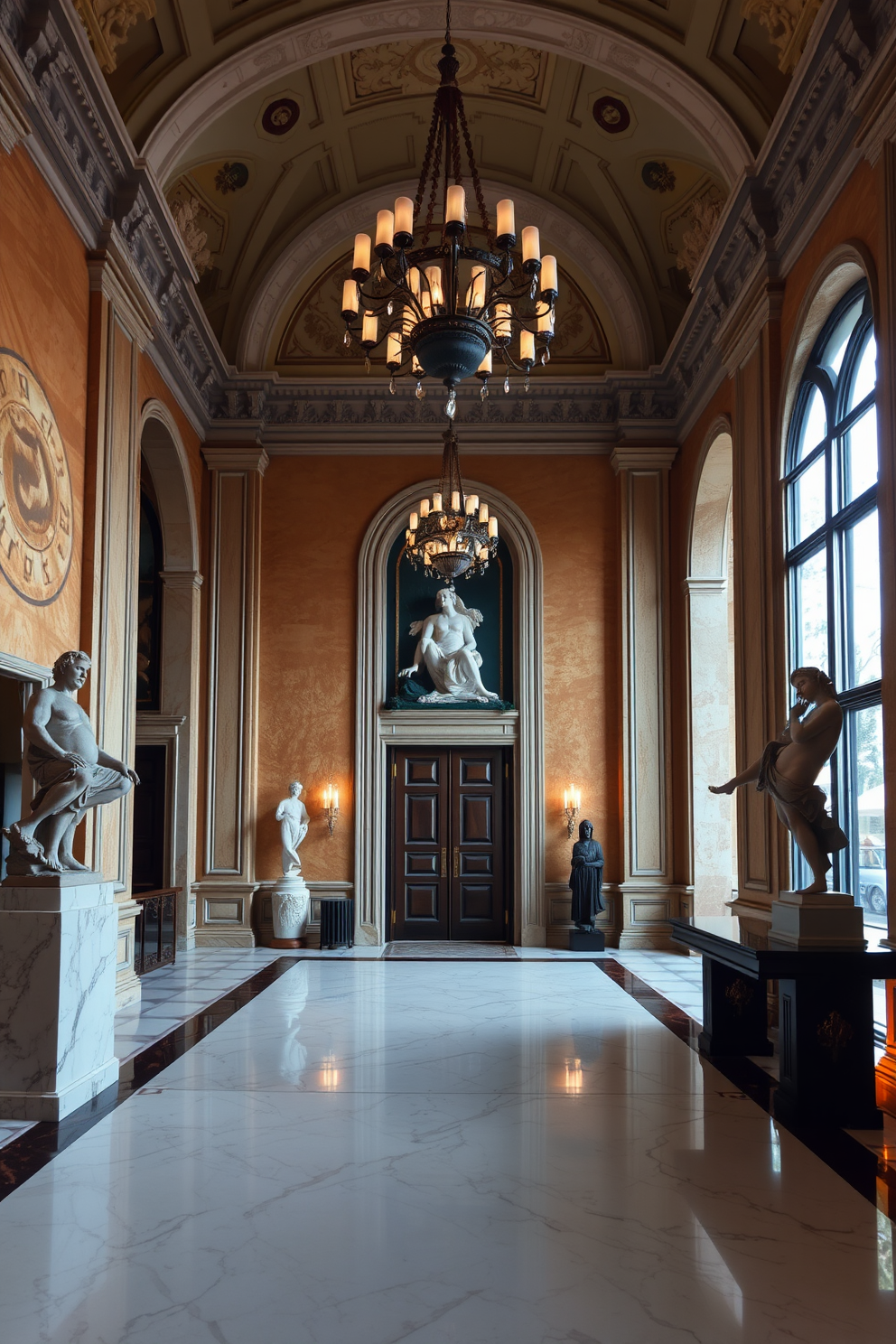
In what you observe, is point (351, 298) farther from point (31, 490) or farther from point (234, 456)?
point (234, 456)

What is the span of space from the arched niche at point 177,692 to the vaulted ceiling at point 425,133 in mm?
2453

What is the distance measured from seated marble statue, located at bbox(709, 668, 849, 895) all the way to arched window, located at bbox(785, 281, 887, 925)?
147 centimetres

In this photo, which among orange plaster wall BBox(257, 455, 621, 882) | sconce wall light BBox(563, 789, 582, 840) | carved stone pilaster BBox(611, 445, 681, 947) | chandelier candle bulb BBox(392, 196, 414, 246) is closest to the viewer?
chandelier candle bulb BBox(392, 196, 414, 246)

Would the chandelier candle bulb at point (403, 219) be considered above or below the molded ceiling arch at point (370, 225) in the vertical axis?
below

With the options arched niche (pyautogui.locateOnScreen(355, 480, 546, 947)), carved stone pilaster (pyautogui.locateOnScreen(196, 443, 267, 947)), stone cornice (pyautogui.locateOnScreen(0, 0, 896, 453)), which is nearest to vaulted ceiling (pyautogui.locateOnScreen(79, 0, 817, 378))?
stone cornice (pyautogui.locateOnScreen(0, 0, 896, 453))

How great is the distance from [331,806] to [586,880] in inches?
128

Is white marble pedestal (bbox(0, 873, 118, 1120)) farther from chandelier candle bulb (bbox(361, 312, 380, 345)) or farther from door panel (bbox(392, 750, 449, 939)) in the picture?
door panel (bbox(392, 750, 449, 939))

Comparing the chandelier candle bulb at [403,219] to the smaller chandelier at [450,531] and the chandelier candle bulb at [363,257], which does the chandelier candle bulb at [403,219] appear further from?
the smaller chandelier at [450,531]

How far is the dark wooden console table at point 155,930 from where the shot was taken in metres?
10.7

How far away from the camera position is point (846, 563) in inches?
316

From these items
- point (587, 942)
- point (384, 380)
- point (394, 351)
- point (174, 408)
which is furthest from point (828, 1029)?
point (384, 380)

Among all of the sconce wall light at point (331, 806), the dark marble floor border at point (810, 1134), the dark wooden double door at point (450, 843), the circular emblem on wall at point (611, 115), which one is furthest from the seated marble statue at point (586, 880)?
the circular emblem on wall at point (611, 115)

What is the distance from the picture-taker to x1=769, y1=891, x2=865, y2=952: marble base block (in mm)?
5531

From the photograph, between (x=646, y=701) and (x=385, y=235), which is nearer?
(x=385, y=235)
